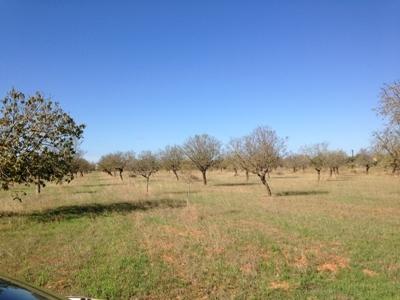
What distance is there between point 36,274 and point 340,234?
34.2ft

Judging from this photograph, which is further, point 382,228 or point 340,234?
point 382,228

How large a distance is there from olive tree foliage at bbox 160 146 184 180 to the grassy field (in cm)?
4515

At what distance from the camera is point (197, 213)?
21.6m

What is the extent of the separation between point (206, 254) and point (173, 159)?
189 feet

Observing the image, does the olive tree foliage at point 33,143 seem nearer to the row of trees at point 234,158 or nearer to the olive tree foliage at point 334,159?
the row of trees at point 234,158

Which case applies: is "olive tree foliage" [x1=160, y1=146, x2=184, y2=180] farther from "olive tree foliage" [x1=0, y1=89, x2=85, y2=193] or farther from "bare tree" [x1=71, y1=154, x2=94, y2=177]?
"olive tree foliage" [x1=0, y1=89, x2=85, y2=193]

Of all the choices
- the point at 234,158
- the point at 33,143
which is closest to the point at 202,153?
the point at 234,158

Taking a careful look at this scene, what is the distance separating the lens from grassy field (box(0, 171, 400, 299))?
9586 mm

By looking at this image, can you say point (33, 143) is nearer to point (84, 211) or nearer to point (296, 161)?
point (84, 211)

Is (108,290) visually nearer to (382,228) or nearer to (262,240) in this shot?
(262,240)

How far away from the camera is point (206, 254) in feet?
41.0

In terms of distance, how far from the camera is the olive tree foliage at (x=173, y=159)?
67519 mm

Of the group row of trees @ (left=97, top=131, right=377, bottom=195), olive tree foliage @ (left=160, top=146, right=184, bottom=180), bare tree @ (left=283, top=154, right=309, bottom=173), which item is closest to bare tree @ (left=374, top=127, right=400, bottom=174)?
row of trees @ (left=97, top=131, right=377, bottom=195)

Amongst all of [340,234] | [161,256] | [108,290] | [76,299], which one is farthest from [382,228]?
[76,299]
